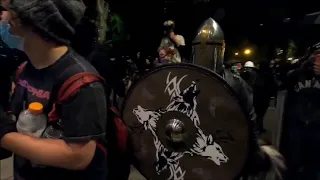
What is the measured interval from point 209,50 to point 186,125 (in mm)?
698

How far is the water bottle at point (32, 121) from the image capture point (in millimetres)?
954

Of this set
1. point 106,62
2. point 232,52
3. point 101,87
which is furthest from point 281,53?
point 101,87

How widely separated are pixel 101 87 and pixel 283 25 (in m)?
3.65

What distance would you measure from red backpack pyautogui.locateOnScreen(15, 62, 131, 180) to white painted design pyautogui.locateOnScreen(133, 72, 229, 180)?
0.52 meters

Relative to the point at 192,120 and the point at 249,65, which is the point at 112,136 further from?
the point at 249,65

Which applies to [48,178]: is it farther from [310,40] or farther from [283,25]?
[283,25]

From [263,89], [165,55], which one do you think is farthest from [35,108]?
[263,89]

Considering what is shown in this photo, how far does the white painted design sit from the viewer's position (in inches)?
65.2

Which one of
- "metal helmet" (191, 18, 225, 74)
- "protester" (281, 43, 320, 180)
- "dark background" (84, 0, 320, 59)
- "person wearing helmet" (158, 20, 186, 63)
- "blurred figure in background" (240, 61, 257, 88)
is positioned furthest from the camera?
"blurred figure in background" (240, 61, 257, 88)

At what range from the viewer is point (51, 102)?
99 cm

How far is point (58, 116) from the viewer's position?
3.23 ft

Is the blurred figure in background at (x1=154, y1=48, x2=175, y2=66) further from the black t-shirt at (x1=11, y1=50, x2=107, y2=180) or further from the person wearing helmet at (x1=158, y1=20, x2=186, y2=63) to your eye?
the black t-shirt at (x1=11, y1=50, x2=107, y2=180)

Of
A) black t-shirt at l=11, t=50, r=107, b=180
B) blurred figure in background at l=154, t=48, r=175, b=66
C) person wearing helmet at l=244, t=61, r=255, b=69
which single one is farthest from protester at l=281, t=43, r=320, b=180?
person wearing helmet at l=244, t=61, r=255, b=69

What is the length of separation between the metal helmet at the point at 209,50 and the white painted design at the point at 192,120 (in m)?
0.57
